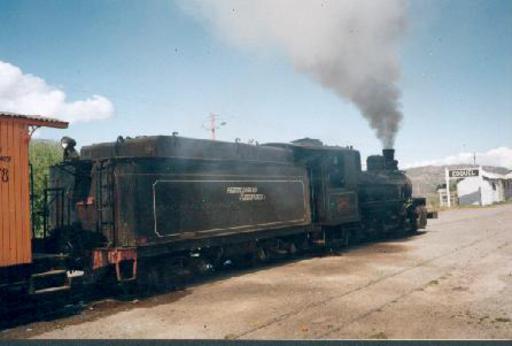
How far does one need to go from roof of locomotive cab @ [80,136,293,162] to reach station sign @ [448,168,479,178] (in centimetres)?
3993

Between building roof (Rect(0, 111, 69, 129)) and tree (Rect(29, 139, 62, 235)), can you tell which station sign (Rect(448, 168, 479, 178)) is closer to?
tree (Rect(29, 139, 62, 235))

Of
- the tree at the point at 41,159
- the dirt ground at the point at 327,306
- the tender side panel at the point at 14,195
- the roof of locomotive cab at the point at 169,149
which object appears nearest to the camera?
the dirt ground at the point at 327,306

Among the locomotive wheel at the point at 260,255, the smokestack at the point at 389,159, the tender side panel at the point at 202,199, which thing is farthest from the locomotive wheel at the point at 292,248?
the smokestack at the point at 389,159

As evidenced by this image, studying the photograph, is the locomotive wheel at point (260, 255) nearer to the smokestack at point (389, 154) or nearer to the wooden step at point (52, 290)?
the wooden step at point (52, 290)

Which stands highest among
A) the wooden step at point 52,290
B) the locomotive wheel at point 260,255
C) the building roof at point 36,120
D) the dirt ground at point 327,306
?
the building roof at point 36,120

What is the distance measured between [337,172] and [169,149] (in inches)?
282

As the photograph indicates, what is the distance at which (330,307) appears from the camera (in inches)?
284

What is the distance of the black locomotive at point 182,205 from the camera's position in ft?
27.9

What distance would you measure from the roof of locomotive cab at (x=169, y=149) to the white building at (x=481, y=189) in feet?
147

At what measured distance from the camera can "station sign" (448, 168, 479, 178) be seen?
1801 inches

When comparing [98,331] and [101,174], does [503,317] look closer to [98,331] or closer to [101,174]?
[98,331]

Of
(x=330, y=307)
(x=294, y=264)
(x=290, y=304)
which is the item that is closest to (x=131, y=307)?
(x=290, y=304)

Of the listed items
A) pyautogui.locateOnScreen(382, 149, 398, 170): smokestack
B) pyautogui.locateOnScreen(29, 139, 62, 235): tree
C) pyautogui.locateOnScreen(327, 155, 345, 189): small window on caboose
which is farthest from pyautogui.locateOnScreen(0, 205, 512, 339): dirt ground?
pyautogui.locateOnScreen(29, 139, 62, 235): tree

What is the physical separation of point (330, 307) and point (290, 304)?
2.31ft
